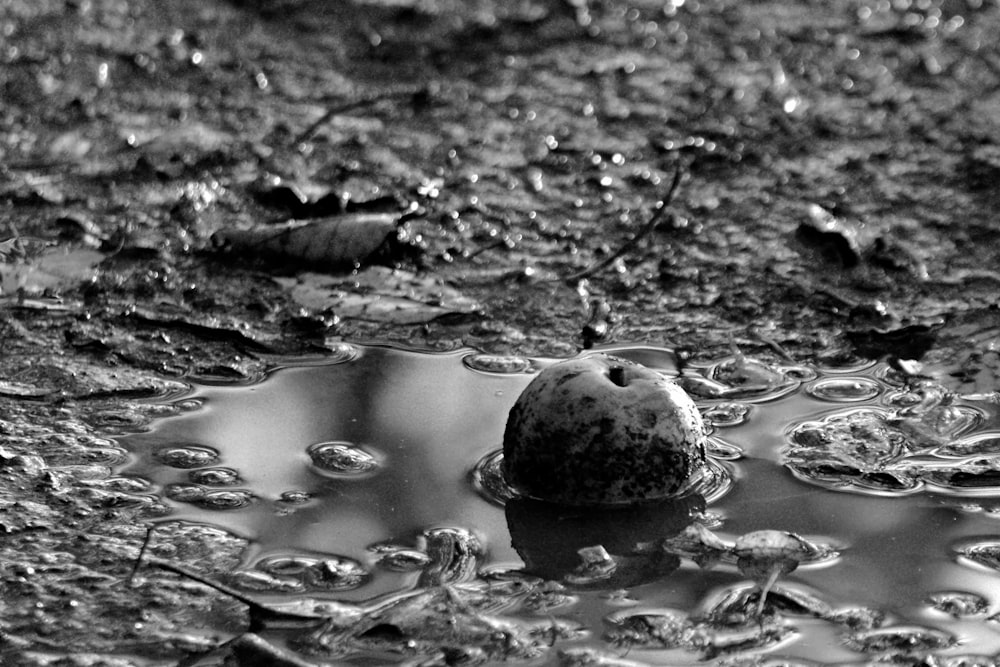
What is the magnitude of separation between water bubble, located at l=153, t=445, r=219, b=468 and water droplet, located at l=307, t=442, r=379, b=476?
0.21m

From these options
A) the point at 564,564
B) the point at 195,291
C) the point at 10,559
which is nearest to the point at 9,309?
the point at 195,291

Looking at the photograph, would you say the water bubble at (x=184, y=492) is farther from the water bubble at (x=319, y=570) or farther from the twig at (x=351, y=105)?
the twig at (x=351, y=105)

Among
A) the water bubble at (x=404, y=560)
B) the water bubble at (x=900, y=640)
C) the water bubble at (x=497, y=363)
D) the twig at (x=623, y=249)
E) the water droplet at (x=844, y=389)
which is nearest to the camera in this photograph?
the water bubble at (x=900, y=640)

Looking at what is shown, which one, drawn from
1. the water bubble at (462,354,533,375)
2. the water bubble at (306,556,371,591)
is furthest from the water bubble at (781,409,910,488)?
the water bubble at (306,556,371,591)

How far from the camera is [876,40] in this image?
590 centimetres

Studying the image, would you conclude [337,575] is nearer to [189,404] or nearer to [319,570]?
[319,570]

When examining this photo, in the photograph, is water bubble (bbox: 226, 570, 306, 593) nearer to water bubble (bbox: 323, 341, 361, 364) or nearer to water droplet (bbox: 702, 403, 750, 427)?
water bubble (bbox: 323, 341, 361, 364)

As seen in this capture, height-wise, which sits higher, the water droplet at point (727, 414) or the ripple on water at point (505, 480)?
the water droplet at point (727, 414)

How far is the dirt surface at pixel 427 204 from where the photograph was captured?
3.08 meters

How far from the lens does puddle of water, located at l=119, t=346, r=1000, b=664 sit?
8.21 ft

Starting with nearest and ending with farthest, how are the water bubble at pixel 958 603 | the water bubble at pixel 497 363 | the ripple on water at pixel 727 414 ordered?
the water bubble at pixel 958 603, the ripple on water at pixel 727 414, the water bubble at pixel 497 363

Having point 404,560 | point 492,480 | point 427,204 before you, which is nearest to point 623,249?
point 427,204

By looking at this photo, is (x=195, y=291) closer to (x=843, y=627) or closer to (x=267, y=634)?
(x=267, y=634)

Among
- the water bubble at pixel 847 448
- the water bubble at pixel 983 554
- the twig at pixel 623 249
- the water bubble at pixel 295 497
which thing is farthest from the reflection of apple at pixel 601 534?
the twig at pixel 623 249
